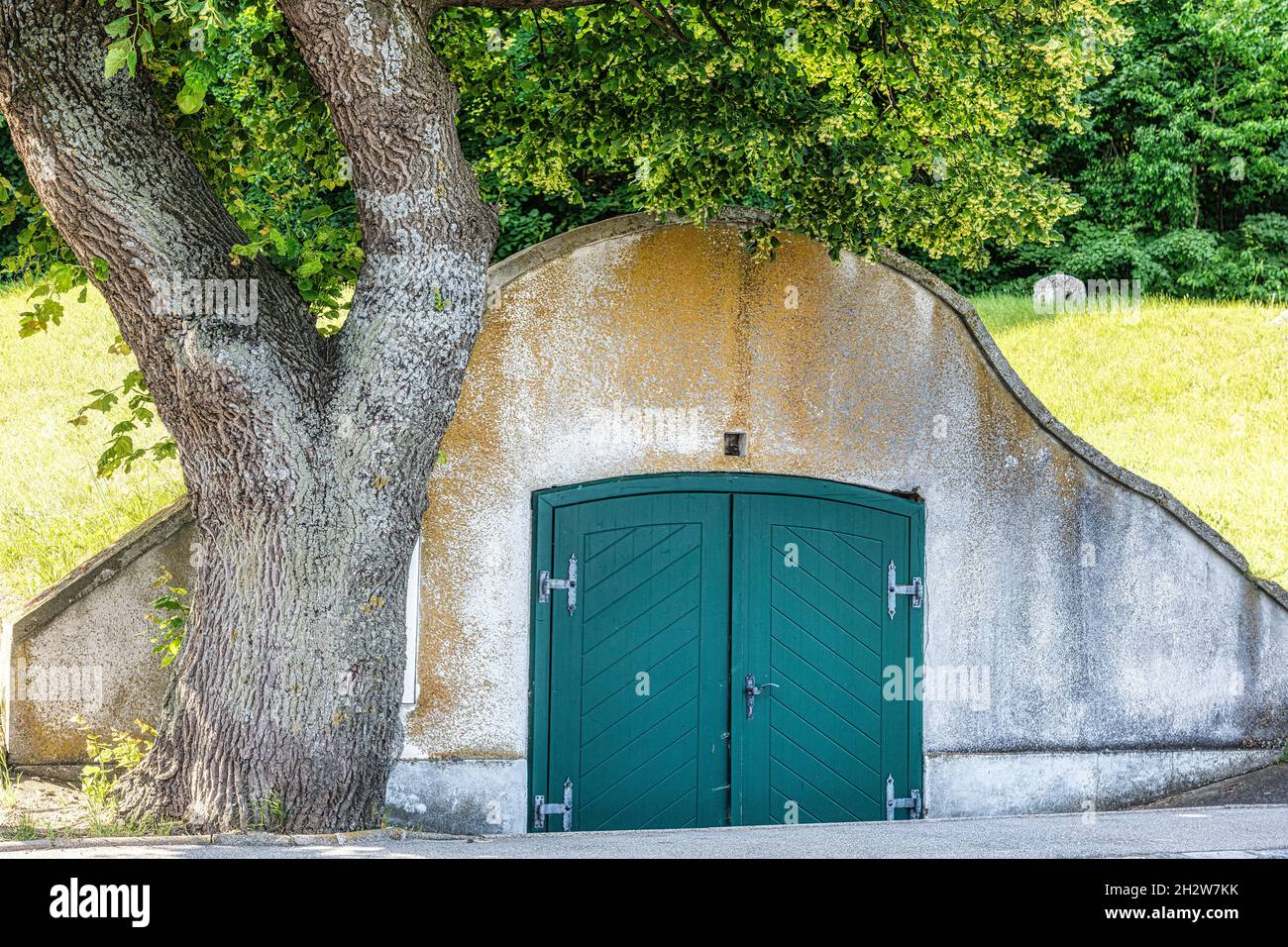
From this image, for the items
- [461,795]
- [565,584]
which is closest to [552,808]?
[461,795]

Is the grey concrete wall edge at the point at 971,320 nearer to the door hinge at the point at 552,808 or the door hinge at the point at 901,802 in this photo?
the door hinge at the point at 901,802

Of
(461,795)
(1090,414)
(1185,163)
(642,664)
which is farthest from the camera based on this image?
(1185,163)

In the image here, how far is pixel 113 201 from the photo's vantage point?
6082 mm

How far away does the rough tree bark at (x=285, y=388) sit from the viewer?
6.10m

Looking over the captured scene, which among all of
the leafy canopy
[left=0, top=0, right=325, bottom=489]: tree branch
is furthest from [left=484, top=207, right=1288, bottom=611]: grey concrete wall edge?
[left=0, top=0, right=325, bottom=489]: tree branch

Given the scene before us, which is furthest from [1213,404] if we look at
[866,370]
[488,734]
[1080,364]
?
[488,734]

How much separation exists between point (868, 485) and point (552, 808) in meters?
2.95

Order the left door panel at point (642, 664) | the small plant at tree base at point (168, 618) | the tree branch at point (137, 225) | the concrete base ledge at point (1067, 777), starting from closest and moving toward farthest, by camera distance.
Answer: the tree branch at point (137, 225) → the small plant at tree base at point (168, 618) → the left door panel at point (642, 664) → the concrete base ledge at point (1067, 777)

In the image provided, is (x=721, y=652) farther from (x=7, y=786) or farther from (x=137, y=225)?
(x=137, y=225)

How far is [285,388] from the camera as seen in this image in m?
6.26

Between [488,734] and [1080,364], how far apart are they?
11668mm

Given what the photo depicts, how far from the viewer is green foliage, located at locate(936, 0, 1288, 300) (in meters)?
21.7

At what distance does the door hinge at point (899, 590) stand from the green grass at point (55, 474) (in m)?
5.22

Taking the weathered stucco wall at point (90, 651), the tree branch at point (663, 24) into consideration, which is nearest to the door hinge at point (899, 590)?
the tree branch at point (663, 24)
